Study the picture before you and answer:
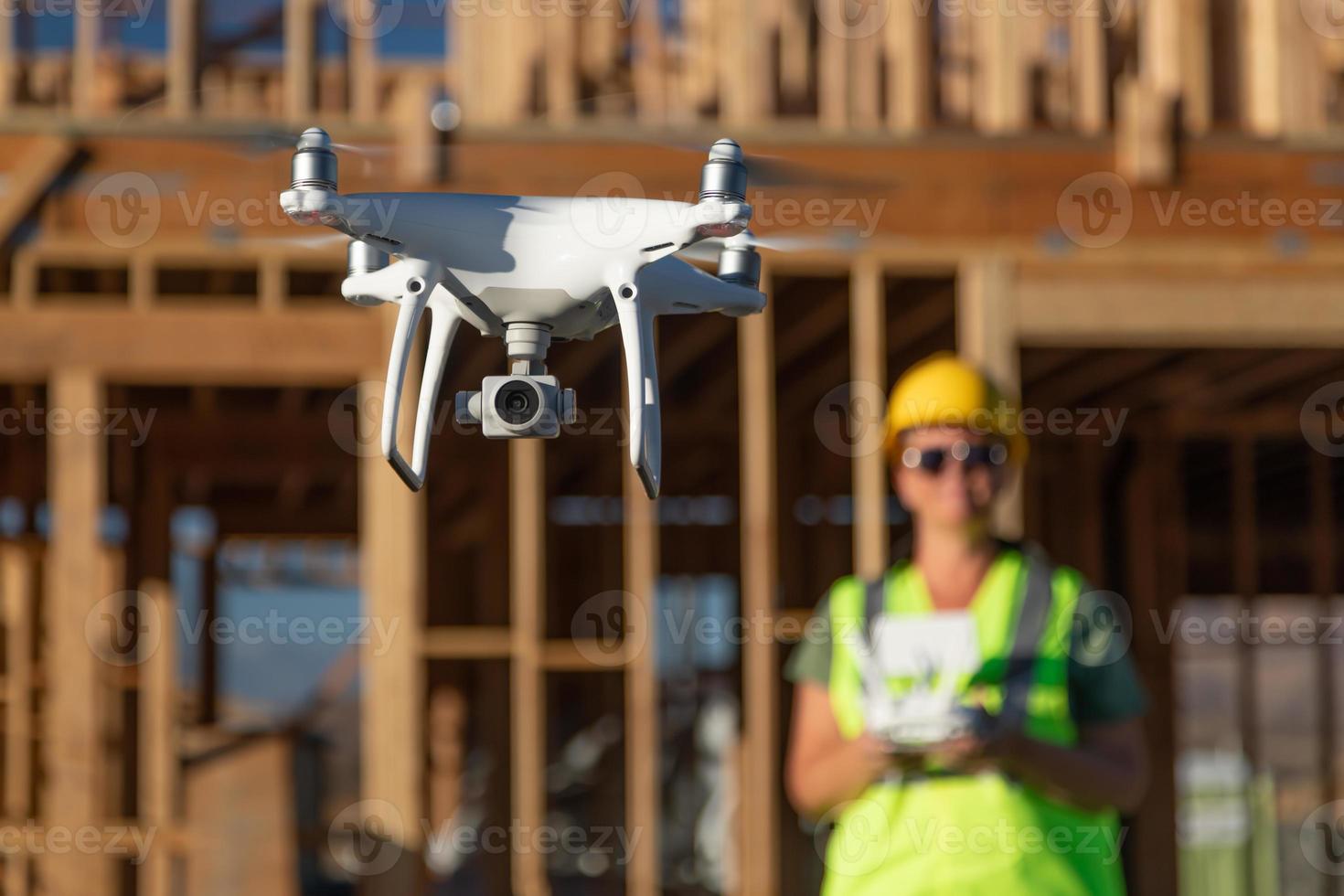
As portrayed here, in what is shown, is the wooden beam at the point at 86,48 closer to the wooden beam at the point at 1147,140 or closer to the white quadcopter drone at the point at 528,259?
the wooden beam at the point at 1147,140

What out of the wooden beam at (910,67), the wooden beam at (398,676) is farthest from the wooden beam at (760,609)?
the wooden beam at (398,676)

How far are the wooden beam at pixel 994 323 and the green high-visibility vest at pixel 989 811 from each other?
2.90 m

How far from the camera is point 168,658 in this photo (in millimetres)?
9180

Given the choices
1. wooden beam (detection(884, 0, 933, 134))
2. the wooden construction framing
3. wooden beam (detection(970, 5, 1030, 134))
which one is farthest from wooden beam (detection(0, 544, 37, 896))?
wooden beam (detection(970, 5, 1030, 134))

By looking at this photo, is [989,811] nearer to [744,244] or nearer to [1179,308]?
[744,244]

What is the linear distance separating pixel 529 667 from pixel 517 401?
5.08 m

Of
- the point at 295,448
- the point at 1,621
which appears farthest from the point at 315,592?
the point at 295,448

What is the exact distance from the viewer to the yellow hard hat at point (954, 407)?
13.9ft

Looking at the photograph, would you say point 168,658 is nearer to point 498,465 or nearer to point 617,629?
point 498,465

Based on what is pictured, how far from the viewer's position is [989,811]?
392 centimetres

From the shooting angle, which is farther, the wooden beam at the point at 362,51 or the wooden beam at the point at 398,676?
the wooden beam at the point at 362,51

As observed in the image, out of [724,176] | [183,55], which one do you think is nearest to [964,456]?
[724,176]

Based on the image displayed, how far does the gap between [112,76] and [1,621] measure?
13.5 ft

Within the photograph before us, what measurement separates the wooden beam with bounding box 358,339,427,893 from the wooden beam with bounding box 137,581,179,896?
1.25 m
